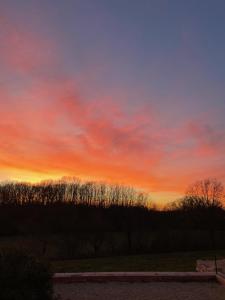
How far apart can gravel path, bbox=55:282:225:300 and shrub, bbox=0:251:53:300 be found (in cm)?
232

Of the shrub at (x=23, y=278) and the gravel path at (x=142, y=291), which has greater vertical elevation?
the shrub at (x=23, y=278)

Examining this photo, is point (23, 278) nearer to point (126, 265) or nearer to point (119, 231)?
point (126, 265)

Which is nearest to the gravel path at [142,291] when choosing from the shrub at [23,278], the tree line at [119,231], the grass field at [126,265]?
the grass field at [126,265]

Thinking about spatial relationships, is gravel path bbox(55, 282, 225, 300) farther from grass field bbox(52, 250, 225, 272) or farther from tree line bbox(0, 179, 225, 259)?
tree line bbox(0, 179, 225, 259)

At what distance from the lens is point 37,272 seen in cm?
707

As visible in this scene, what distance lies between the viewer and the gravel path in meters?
9.25

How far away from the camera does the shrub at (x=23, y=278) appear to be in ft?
22.0

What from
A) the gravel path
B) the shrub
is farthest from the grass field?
the shrub

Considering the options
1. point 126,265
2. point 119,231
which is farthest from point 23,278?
point 119,231

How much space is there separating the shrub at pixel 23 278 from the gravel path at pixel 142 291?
232 centimetres

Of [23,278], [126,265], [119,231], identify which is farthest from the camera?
[119,231]

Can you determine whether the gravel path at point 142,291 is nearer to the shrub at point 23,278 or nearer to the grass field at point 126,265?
the grass field at point 126,265

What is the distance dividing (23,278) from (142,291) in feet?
12.9

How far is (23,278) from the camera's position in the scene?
22.6 feet
